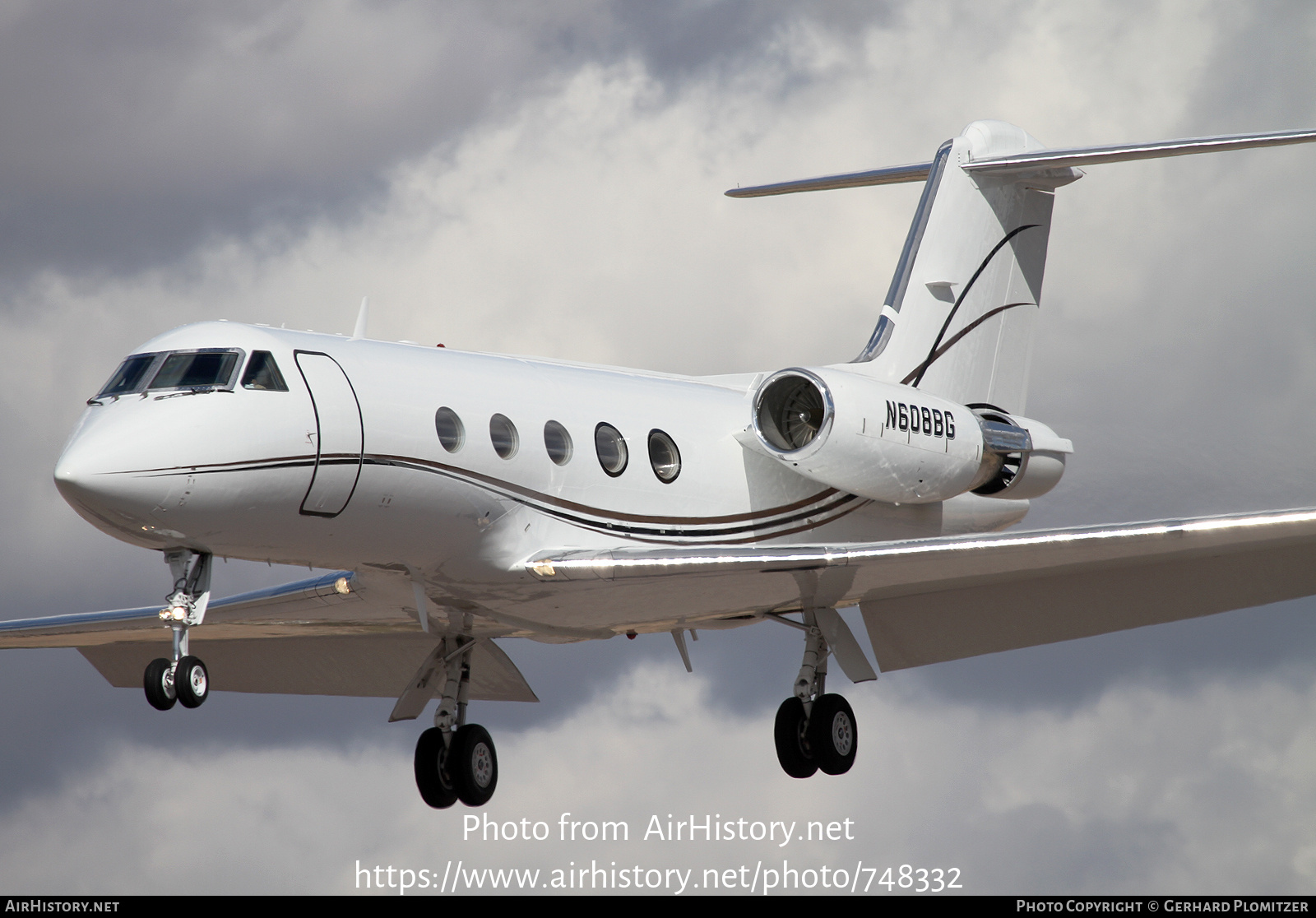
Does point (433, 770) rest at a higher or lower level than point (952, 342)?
lower

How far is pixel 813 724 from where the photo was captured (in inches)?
743

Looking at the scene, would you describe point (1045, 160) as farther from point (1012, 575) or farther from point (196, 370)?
point (196, 370)

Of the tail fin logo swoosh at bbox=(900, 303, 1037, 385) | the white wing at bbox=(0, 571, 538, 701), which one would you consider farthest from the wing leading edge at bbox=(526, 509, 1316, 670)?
the white wing at bbox=(0, 571, 538, 701)

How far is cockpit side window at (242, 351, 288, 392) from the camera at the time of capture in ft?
45.4

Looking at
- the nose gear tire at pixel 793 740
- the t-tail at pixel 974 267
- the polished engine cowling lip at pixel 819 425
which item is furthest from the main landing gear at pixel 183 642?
the t-tail at pixel 974 267

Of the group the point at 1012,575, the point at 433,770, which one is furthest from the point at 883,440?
the point at 433,770

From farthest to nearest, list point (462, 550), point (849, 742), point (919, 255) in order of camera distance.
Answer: point (919, 255)
point (849, 742)
point (462, 550)

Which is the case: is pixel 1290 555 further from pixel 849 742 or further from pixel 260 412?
pixel 260 412

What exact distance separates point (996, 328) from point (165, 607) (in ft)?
39.1

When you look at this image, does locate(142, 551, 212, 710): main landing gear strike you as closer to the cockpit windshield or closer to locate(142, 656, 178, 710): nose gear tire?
locate(142, 656, 178, 710): nose gear tire

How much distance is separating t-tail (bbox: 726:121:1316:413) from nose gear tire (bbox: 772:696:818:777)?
4182 mm

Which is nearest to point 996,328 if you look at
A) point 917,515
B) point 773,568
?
point 917,515

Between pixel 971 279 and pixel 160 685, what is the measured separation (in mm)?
12172

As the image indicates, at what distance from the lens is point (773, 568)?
16.2 metres
